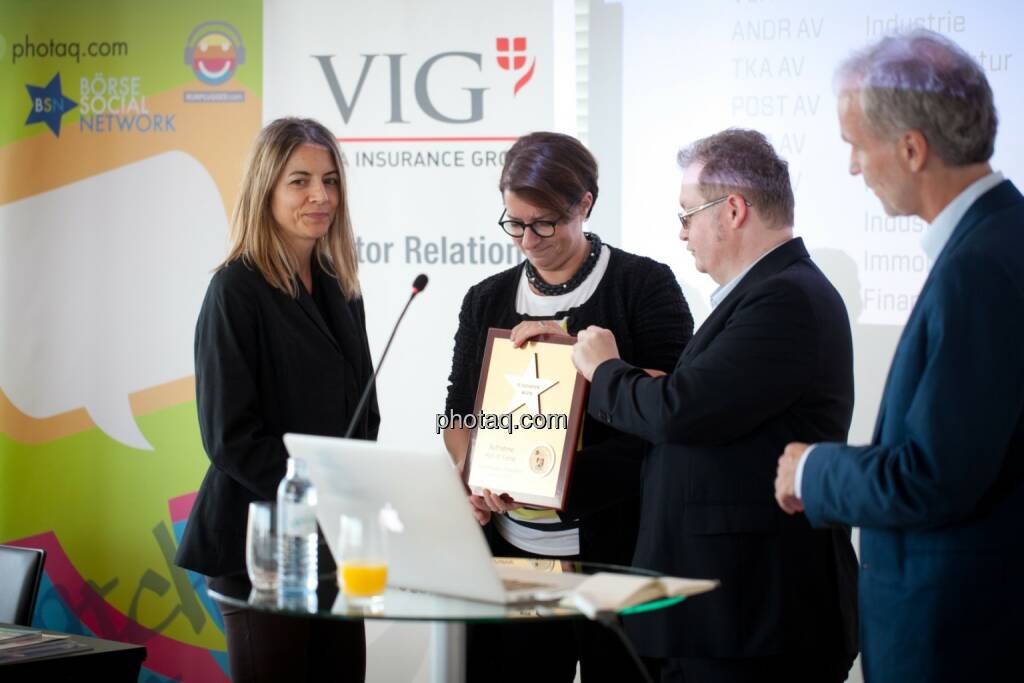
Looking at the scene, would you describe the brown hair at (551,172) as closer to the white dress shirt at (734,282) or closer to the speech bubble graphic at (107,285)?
the white dress shirt at (734,282)

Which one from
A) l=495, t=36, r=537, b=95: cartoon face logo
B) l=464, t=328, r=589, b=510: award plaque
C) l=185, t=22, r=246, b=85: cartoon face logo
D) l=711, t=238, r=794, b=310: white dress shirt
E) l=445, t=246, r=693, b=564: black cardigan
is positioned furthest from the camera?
l=185, t=22, r=246, b=85: cartoon face logo

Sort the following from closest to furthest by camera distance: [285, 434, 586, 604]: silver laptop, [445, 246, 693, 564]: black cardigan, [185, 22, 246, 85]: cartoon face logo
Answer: [285, 434, 586, 604]: silver laptop < [445, 246, 693, 564]: black cardigan < [185, 22, 246, 85]: cartoon face logo

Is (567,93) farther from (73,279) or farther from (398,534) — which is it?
(398,534)

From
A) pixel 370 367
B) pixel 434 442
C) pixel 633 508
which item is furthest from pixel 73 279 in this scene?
pixel 633 508

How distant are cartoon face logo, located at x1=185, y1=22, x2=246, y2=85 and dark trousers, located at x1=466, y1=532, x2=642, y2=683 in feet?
8.19

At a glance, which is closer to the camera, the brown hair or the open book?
the open book

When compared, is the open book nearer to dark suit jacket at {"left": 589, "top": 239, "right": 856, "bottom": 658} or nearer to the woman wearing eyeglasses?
dark suit jacket at {"left": 589, "top": 239, "right": 856, "bottom": 658}

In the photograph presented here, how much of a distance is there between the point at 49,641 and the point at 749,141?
2.13m

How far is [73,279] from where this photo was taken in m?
4.59

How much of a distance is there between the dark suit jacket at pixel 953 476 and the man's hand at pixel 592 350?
614 millimetres

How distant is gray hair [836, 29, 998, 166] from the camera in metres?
1.88

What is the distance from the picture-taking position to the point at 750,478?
221 centimetres

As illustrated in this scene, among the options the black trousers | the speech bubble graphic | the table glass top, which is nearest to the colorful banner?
the speech bubble graphic

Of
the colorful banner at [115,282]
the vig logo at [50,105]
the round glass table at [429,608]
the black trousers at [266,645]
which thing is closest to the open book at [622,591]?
the round glass table at [429,608]
